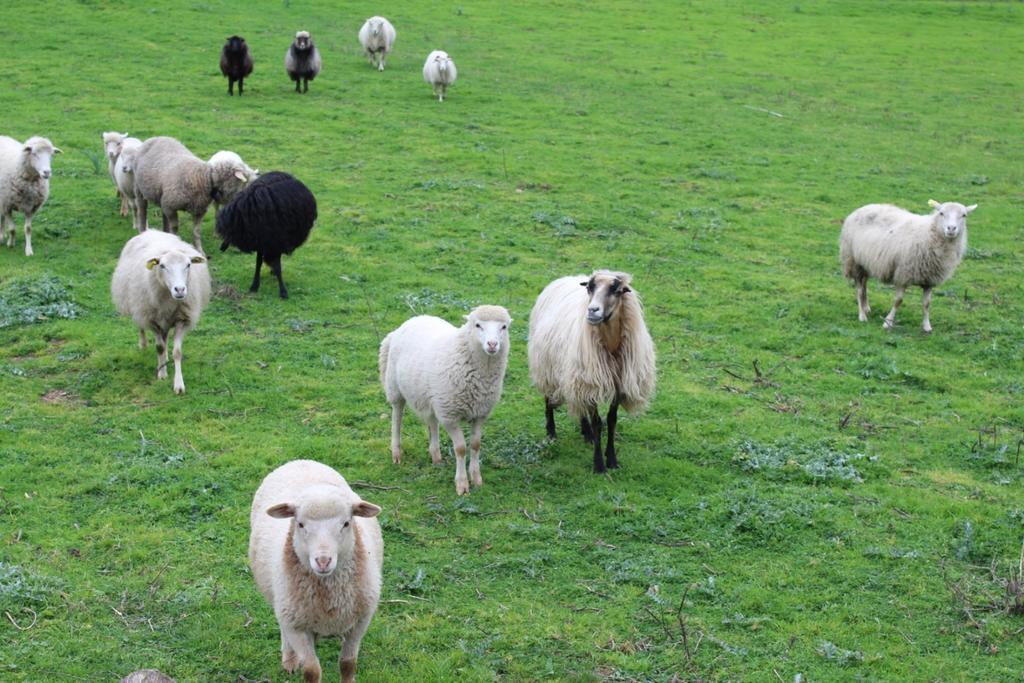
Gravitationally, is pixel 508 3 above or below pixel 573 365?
above

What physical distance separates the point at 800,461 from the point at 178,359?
18.8ft

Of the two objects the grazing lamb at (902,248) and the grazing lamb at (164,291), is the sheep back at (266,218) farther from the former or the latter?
the grazing lamb at (902,248)

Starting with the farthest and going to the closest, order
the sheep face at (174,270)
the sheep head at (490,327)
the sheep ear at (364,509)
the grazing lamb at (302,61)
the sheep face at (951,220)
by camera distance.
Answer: the grazing lamb at (302,61)
the sheep face at (951,220)
the sheep face at (174,270)
the sheep head at (490,327)
the sheep ear at (364,509)

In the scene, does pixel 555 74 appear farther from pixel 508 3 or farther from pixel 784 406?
pixel 784 406

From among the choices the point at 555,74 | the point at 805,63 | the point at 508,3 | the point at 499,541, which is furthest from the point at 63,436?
the point at 508,3

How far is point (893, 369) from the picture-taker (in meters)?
10.9

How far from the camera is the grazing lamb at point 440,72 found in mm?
22828

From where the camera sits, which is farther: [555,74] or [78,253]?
[555,74]

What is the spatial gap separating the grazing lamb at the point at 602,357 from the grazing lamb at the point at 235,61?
15.8 m

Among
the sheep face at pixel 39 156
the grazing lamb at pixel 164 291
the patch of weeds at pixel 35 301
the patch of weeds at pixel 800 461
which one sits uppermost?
the sheep face at pixel 39 156

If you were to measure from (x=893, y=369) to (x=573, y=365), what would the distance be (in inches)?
167

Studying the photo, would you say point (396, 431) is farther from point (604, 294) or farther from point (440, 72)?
point (440, 72)

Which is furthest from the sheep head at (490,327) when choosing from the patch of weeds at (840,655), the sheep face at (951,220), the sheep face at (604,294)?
the sheep face at (951,220)

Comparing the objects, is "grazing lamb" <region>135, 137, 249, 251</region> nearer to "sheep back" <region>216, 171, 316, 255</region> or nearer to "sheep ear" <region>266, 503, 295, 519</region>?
"sheep back" <region>216, 171, 316, 255</region>
